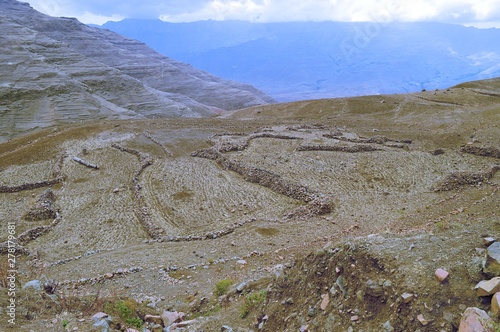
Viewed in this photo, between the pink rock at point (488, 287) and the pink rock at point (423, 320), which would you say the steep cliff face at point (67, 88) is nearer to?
the pink rock at point (423, 320)

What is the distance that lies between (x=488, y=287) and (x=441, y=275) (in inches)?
36.6

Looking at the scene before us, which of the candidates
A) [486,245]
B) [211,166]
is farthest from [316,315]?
[211,166]

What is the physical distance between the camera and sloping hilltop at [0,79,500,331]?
849 cm

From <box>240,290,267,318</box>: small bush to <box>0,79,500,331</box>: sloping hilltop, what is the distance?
0.20 ft

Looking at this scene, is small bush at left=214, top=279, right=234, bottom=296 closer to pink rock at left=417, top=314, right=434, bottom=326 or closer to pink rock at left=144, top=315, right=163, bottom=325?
pink rock at left=144, top=315, right=163, bottom=325

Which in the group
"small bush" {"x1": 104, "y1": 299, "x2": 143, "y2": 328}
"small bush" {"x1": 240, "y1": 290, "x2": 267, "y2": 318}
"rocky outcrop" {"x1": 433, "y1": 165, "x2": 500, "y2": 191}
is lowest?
"small bush" {"x1": 104, "y1": 299, "x2": 143, "y2": 328}

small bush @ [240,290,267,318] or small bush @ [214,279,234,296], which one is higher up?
small bush @ [240,290,267,318]

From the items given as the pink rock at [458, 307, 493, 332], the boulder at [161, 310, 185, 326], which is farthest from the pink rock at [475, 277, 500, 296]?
the boulder at [161, 310, 185, 326]

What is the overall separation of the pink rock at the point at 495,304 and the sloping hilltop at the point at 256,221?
0.30 meters

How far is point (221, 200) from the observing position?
24.2 meters

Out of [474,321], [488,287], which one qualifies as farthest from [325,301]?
[488,287]

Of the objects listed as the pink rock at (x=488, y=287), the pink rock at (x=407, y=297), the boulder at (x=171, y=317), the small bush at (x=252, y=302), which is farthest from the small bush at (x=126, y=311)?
the pink rock at (x=488, y=287)

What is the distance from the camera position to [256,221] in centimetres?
2059

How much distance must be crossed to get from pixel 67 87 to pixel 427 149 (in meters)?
106
